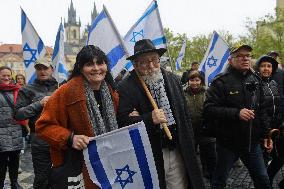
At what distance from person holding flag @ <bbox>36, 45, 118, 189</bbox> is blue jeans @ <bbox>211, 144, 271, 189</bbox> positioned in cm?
182

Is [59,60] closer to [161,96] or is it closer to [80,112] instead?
[161,96]

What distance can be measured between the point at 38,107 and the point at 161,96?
173cm

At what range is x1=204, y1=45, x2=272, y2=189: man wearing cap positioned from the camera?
404 cm

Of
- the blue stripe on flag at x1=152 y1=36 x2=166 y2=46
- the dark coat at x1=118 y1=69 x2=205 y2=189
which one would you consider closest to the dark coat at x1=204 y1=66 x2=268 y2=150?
the dark coat at x1=118 y1=69 x2=205 y2=189

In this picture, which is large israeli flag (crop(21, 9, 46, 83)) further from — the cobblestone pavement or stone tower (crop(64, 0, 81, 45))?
stone tower (crop(64, 0, 81, 45))

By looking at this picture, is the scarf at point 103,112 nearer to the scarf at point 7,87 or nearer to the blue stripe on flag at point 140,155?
the blue stripe on flag at point 140,155

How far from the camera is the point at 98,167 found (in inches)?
106

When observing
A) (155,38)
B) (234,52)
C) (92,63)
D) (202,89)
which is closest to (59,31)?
(155,38)

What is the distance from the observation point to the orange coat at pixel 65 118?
8.79ft

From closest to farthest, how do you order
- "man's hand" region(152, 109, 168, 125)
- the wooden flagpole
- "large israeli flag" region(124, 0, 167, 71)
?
1. "man's hand" region(152, 109, 168, 125)
2. the wooden flagpole
3. "large israeli flag" region(124, 0, 167, 71)

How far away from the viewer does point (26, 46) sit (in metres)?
6.16

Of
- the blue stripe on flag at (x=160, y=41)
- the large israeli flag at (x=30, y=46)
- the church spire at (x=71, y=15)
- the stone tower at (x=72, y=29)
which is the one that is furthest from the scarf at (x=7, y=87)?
the church spire at (x=71, y=15)

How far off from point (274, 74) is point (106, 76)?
11.4 feet

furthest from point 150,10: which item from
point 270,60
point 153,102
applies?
point 153,102
